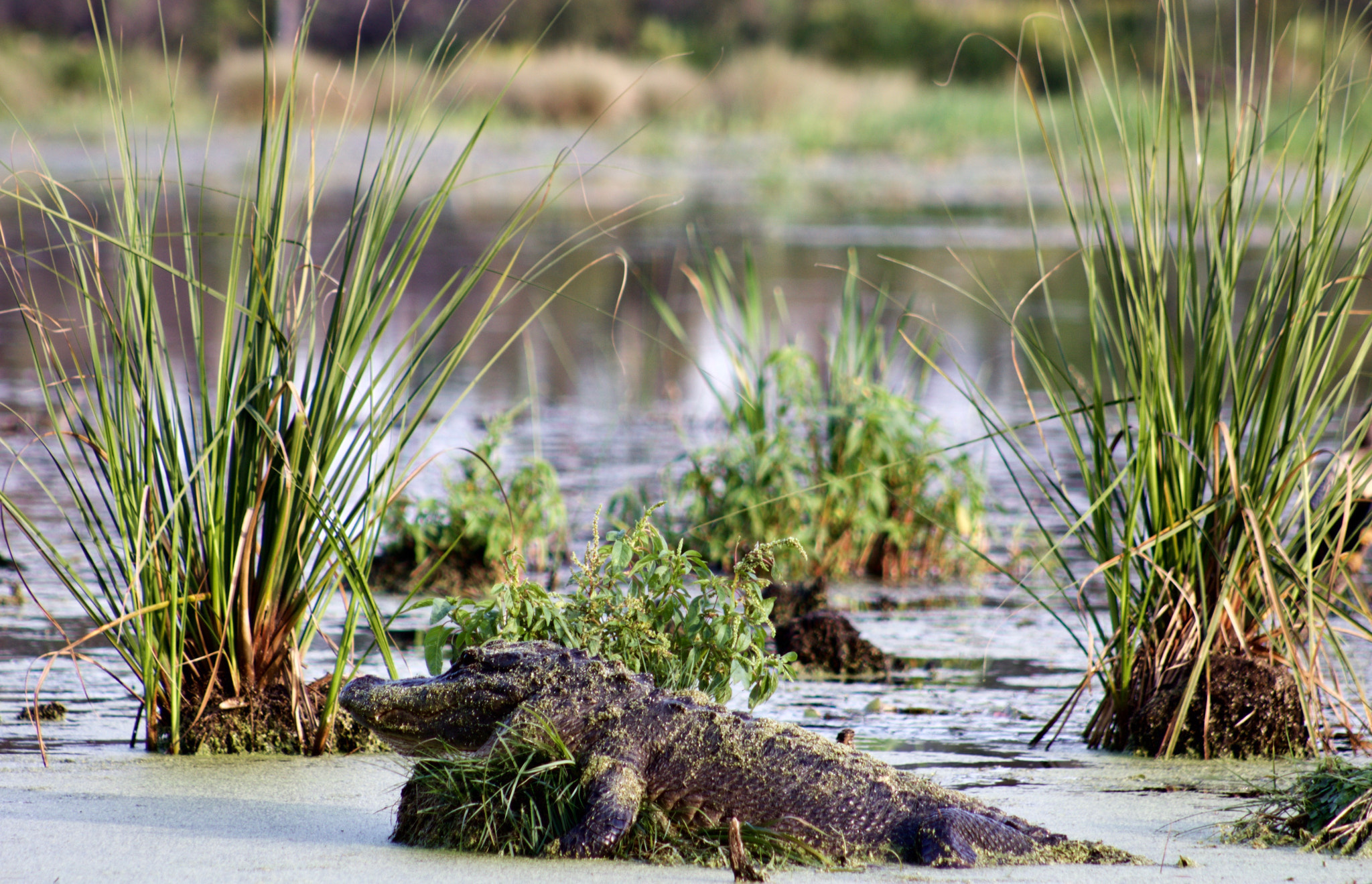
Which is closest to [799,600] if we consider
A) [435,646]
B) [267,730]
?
[435,646]

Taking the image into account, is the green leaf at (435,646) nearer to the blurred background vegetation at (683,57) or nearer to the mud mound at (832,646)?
the mud mound at (832,646)

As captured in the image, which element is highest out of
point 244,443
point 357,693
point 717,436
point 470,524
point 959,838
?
point 717,436

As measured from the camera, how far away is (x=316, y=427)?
3854mm

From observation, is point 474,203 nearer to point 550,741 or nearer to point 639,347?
point 639,347

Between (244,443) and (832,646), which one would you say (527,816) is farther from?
(832,646)

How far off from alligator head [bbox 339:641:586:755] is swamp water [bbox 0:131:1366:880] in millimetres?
308

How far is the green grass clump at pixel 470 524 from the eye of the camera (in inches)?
235

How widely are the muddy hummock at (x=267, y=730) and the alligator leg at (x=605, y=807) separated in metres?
0.95

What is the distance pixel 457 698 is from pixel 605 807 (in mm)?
434

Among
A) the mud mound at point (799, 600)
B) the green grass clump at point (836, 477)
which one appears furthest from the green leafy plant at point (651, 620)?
the green grass clump at point (836, 477)

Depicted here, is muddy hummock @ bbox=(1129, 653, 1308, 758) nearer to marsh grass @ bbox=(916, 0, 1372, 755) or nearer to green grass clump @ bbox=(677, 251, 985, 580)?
marsh grass @ bbox=(916, 0, 1372, 755)

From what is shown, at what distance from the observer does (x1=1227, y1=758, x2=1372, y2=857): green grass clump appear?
3.22 m

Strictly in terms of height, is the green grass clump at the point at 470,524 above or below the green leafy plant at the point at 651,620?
above

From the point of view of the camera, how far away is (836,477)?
21.1 ft
